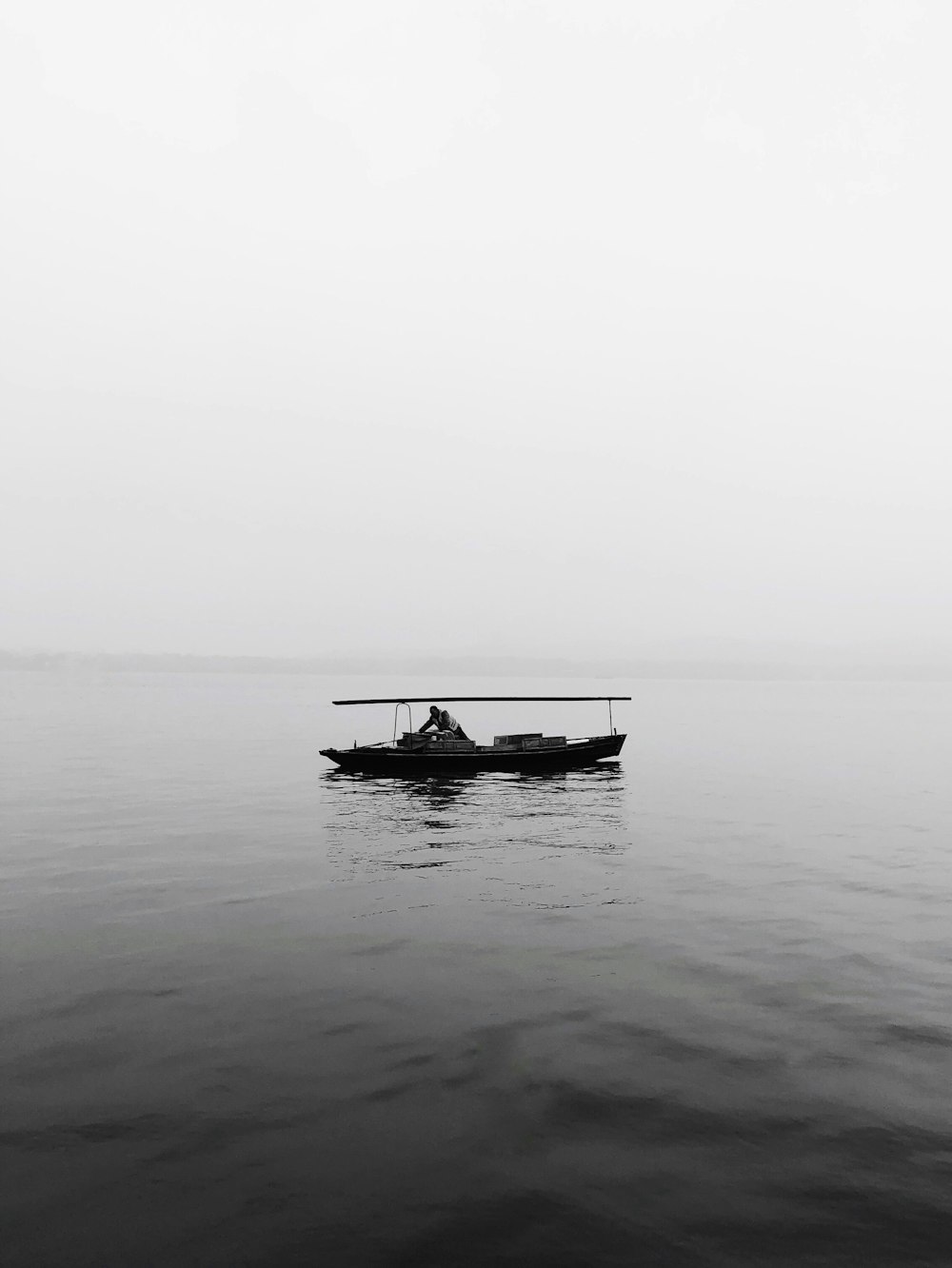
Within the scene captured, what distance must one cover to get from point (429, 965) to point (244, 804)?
23.4 metres

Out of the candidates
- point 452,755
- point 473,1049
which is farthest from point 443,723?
point 473,1049

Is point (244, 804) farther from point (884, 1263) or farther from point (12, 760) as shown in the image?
point (884, 1263)

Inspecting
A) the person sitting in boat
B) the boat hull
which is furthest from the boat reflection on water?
the person sitting in boat

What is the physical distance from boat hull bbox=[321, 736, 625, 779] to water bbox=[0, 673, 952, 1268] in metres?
12.0

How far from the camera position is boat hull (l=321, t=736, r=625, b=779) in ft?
133

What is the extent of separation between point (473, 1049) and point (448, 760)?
1145 inches

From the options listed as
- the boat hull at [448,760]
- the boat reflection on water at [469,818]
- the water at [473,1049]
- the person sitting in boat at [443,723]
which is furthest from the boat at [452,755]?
the water at [473,1049]

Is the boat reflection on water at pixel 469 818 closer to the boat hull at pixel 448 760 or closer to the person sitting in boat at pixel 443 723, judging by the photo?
the boat hull at pixel 448 760

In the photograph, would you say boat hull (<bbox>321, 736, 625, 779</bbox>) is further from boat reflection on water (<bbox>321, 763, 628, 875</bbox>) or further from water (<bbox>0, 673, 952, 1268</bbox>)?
water (<bbox>0, 673, 952, 1268</bbox>)

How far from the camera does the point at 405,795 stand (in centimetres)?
3703

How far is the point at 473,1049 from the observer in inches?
455

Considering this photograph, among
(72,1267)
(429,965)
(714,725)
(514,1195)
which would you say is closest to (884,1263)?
(514,1195)

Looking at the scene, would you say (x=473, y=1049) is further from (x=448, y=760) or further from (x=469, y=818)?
(x=448, y=760)

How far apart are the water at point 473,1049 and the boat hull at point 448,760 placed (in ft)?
39.5
